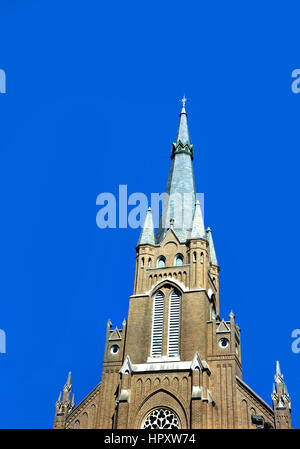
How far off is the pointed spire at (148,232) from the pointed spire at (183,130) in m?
9.61

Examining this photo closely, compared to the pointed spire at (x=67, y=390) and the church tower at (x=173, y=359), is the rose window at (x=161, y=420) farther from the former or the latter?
the pointed spire at (x=67, y=390)

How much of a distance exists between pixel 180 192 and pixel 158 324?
42.9 ft

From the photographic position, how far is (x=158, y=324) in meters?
40.8

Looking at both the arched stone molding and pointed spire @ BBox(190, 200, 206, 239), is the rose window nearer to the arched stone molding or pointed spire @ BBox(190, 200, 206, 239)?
the arched stone molding

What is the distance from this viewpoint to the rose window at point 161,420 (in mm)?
36188

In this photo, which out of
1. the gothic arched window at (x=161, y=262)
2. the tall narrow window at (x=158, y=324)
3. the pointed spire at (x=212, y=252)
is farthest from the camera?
the pointed spire at (x=212, y=252)

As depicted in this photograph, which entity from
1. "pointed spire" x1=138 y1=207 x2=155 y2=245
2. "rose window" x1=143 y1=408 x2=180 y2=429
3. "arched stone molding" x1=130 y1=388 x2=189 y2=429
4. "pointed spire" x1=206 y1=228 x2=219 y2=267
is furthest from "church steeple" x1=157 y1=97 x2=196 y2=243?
"rose window" x1=143 y1=408 x2=180 y2=429

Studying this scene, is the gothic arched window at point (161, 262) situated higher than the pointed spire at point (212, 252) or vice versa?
the pointed spire at point (212, 252)

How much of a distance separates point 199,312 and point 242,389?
5870 mm

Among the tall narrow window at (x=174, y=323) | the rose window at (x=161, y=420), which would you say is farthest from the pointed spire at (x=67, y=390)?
the tall narrow window at (x=174, y=323)

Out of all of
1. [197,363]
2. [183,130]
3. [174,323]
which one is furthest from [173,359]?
[183,130]

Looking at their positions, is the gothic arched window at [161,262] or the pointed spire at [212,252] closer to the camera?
the gothic arched window at [161,262]

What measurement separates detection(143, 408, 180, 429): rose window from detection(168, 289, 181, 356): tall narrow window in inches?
159

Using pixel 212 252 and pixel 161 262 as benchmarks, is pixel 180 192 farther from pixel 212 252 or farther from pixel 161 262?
pixel 161 262
